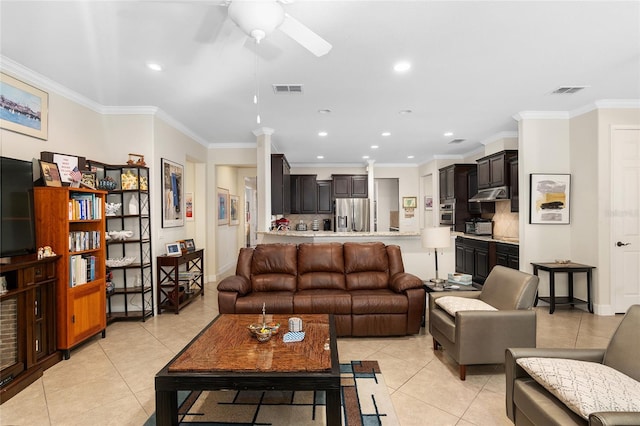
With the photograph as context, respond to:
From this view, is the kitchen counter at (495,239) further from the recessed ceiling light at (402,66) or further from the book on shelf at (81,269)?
the book on shelf at (81,269)

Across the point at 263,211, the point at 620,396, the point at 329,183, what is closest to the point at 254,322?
the point at 620,396

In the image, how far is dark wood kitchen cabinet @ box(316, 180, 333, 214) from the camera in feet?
28.8

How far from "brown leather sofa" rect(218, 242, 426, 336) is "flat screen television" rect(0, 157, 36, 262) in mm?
1731

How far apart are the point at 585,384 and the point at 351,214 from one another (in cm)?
712

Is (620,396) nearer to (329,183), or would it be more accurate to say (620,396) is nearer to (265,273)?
(265,273)

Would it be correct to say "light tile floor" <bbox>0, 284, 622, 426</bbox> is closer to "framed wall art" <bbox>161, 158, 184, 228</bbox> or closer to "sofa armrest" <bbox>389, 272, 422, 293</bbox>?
"sofa armrest" <bbox>389, 272, 422, 293</bbox>

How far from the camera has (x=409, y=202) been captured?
30.0ft

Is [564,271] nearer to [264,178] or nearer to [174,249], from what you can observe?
[264,178]

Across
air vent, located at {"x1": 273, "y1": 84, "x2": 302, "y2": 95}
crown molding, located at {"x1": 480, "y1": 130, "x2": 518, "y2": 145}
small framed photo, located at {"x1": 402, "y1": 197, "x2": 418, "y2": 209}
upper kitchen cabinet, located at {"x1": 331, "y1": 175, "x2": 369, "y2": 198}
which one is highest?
air vent, located at {"x1": 273, "y1": 84, "x2": 302, "y2": 95}

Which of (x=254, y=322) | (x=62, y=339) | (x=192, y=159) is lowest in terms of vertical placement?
(x=62, y=339)

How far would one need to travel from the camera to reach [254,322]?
105 inches

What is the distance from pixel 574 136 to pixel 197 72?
197 inches

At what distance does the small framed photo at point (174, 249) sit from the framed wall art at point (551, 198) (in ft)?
16.9

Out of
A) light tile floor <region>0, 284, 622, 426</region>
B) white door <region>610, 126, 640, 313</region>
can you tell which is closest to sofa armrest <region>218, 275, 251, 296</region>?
light tile floor <region>0, 284, 622, 426</region>
